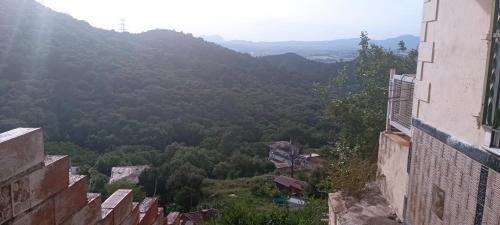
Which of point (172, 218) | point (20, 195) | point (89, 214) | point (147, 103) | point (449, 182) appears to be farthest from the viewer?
point (147, 103)

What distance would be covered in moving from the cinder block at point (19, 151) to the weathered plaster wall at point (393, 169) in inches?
167

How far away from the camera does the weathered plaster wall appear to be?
523 centimetres

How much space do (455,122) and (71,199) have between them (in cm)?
307

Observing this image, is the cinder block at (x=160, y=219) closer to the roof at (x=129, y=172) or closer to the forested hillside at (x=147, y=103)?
the forested hillside at (x=147, y=103)

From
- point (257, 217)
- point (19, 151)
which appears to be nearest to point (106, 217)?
point (19, 151)

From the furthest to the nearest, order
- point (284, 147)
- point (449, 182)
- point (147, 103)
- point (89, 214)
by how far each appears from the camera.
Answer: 1. point (147, 103)
2. point (284, 147)
3. point (449, 182)
4. point (89, 214)

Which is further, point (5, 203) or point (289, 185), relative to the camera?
point (289, 185)

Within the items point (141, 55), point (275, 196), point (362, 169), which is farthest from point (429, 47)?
point (141, 55)

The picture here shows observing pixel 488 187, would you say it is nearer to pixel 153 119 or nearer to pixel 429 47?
pixel 429 47

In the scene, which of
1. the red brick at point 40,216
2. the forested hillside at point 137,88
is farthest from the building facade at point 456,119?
the forested hillside at point 137,88

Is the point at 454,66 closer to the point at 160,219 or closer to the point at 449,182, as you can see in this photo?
the point at 449,182

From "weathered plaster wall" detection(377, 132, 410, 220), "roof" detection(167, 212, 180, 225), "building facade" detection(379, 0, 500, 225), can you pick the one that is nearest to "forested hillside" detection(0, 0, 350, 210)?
"roof" detection(167, 212, 180, 225)

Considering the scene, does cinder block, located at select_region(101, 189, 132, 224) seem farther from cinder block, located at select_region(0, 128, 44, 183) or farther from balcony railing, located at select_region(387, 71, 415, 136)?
balcony railing, located at select_region(387, 71, 415, 136)

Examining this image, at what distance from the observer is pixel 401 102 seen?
579cm
